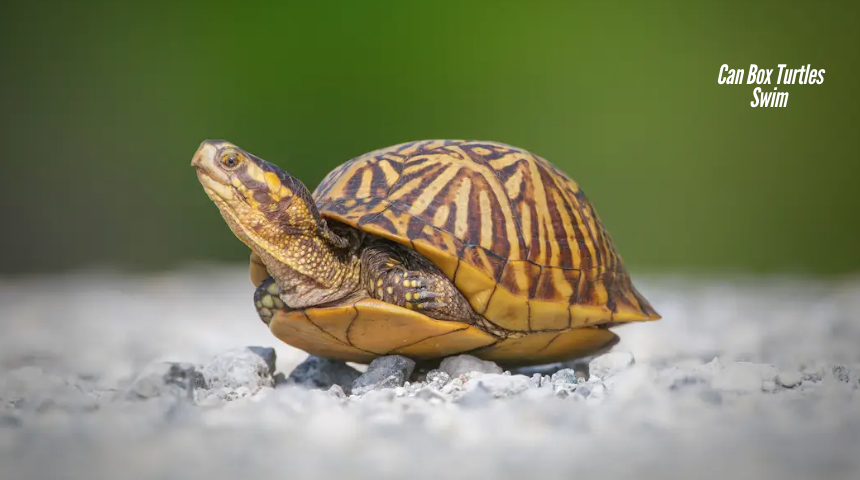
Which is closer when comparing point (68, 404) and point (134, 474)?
point (134, 474)

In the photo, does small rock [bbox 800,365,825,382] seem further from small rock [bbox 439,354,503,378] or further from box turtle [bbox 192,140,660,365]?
small rock [bbox 439,354,503,378]

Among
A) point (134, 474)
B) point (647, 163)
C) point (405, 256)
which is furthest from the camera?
point (647, 163)

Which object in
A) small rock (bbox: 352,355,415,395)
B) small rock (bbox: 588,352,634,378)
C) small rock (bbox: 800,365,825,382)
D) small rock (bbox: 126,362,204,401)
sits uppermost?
small rock (bbox: 800,365,825,382)

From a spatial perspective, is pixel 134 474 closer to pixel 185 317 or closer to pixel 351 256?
pixel 351 256

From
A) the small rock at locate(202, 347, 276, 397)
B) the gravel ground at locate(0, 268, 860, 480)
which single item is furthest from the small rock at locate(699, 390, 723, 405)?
the small rock at locate(202, 347, 276, 397)

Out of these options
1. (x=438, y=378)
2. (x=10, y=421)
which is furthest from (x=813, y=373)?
(x=10, y=421)

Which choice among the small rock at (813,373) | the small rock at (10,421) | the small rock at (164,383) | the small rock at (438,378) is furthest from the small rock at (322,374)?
the small rock at (813,373)

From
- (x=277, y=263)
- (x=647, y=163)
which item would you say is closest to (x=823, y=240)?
(x=647, y=163)
